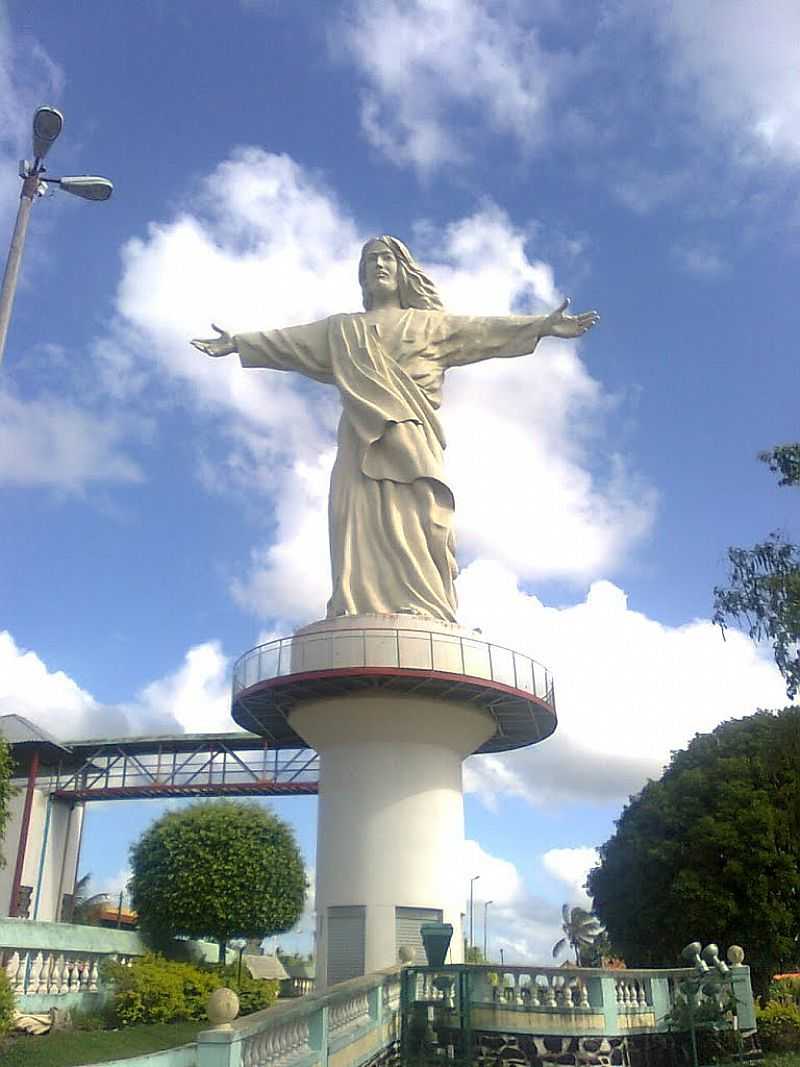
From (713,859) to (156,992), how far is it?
20.0 m

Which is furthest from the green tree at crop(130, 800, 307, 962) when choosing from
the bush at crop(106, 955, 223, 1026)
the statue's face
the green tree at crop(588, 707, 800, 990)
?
the green tree at crop(588, 707, 800, 990)

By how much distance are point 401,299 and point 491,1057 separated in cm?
1666

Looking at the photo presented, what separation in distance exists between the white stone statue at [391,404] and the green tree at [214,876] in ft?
19.9

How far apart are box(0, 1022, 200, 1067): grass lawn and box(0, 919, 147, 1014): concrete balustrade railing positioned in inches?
27.5

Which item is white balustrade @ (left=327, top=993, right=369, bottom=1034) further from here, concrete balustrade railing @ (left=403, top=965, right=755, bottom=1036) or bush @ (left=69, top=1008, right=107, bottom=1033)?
bush @ (left=69, top=1008, right=107, bottom=1033)

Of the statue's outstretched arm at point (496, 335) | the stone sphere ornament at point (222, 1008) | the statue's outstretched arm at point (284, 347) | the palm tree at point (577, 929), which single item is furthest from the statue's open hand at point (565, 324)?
the palm tree at point (577, 929)

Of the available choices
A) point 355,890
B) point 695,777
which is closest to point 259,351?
point 355,890

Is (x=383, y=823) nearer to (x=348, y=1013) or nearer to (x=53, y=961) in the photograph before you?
(x=53, y=961)

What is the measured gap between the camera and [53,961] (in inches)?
672

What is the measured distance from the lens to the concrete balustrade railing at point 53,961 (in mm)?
15825

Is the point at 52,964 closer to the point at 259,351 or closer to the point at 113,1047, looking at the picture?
the point at 113,1047

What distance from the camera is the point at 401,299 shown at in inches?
977

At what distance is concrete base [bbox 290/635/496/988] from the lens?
19.5 meters

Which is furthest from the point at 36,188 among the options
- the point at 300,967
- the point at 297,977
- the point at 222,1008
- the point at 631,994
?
the point at 300,967
